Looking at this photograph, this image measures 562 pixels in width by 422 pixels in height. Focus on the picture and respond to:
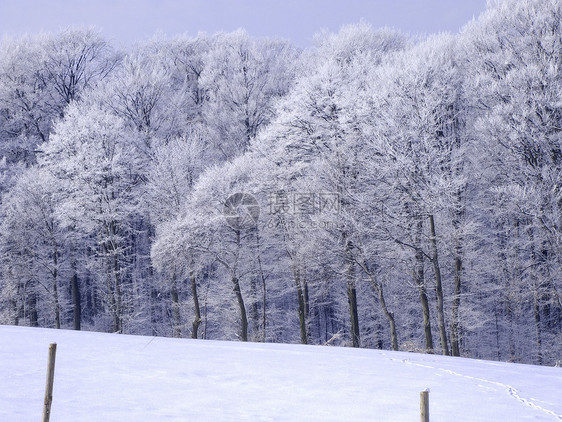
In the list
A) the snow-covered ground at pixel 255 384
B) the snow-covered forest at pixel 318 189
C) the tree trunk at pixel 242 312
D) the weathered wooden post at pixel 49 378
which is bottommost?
the snow-covered ground at pixel 255 384

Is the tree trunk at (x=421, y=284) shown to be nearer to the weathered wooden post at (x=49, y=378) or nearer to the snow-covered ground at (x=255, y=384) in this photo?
the snow-covered ground at (x=255, y=384)

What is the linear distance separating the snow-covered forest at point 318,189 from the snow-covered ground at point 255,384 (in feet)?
17.4

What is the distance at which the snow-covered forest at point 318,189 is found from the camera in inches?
861

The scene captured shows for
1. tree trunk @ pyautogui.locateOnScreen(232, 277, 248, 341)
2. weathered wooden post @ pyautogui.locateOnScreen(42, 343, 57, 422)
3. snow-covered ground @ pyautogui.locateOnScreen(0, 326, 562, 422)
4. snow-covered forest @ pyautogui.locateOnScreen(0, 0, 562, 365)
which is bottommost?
snow-covered ground @ pyautogui.locateOnScreen(0, 326, 562, 422)

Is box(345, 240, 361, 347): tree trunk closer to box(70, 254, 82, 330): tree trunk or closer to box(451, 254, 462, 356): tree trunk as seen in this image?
box(451, 254, 462, 356): tree trunk

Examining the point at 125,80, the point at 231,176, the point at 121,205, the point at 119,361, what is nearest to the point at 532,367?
the point at 119,361

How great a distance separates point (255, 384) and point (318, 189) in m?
12.8

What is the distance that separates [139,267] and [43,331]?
2179 centimetres

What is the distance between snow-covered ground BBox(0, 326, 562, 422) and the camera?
8867mm

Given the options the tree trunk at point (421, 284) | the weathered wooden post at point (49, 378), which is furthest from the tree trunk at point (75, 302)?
the weathered wooden post at point (49, 378)

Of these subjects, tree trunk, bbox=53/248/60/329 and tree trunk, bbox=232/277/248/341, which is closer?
tree trunk, bbox=232/277/248/341

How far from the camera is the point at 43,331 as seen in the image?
17.1 meters

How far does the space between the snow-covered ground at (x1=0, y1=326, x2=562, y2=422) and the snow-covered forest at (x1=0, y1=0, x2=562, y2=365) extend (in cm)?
531

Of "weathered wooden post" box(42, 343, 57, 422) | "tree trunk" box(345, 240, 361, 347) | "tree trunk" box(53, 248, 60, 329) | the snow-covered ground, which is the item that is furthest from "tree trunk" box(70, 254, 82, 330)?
"weathered wooden post" box(42, 343, 57, 422)
